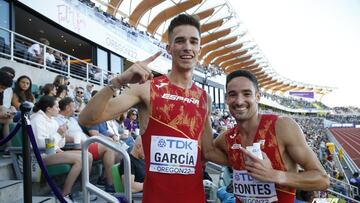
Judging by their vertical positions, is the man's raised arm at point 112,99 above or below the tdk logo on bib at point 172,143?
above

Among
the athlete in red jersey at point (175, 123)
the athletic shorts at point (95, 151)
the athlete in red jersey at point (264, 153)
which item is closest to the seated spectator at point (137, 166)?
the athletic shorts at point (95, 151)

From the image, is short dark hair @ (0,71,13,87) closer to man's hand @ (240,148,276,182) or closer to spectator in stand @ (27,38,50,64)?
man's hand @ (240,148,276,182)

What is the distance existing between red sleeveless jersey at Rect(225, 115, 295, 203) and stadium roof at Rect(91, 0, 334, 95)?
18580 millimetres

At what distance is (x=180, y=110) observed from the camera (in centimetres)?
223

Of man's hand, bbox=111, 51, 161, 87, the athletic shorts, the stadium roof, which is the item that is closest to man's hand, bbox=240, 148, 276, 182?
man's hand, bbox=111, 51, 161, 87

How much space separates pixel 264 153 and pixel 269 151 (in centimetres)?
8

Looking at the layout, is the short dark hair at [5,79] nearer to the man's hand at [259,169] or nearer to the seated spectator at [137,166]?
the seated spectator at [137,166]

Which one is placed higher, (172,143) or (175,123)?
(175,123)

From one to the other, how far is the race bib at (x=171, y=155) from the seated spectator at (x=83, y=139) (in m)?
2.28

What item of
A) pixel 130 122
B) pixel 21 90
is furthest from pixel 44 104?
pixel 130 122

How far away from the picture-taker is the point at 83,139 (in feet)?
16.6

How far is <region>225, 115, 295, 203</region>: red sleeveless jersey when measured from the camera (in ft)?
6.72

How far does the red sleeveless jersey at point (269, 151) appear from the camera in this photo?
6.72 ft

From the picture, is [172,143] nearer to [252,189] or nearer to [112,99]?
[112,99]
